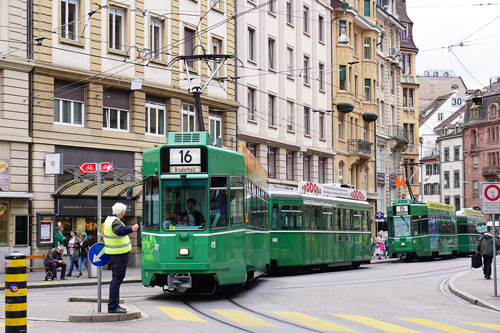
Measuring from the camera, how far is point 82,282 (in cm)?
2517

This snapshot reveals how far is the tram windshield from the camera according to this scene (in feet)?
145

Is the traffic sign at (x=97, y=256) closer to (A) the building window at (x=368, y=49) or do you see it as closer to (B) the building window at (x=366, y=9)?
(A) the building window at (x=368, y=49)

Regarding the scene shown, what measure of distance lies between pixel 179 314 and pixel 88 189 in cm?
1829

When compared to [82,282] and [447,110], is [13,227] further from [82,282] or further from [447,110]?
[447,110]

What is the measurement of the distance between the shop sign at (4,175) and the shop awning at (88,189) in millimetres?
2087

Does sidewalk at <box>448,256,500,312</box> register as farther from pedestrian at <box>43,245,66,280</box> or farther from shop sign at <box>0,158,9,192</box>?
shop sign at <box>0,158,9,192</box>

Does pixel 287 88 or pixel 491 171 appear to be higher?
pixel 287 88

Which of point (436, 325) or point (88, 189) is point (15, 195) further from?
point (436, 325)

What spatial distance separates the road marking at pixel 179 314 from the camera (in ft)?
Result: 46.1

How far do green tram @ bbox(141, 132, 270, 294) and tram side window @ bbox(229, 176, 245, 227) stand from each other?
4 centimetres

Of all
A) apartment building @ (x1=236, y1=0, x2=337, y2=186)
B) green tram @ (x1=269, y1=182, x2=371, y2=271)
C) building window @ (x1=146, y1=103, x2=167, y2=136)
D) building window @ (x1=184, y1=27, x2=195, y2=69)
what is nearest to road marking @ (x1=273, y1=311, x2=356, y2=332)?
green tram @ (x1=269, y1=182, x2=371, y2=271)

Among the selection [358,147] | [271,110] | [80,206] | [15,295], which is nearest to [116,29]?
[80,206]

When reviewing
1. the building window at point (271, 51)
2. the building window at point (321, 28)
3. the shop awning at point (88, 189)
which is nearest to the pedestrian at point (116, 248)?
the shop awning at point (88, 189)

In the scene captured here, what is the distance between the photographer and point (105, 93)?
113ft
